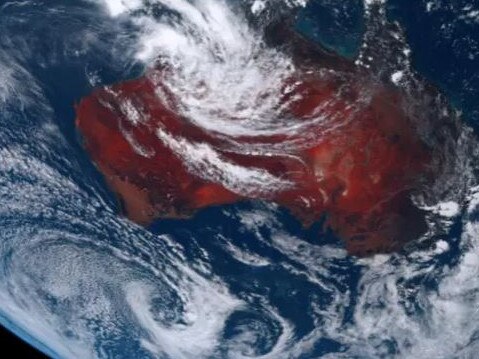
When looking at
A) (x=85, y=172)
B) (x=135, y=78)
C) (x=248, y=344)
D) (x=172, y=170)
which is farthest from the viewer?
(x=248, y=344)

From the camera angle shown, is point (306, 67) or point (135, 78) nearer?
point (306, 67)

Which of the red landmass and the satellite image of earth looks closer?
the satellite image of earth

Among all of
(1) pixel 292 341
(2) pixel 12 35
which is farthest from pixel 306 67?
(1) pixel 292 341

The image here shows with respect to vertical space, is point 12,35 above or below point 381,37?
below

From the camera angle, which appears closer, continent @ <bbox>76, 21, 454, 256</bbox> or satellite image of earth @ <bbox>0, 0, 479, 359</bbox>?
satellite image of earth @ <bbox>0, 0, 479, 359</bbox>

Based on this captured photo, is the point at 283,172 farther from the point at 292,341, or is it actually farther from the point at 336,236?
the point at 292,341
